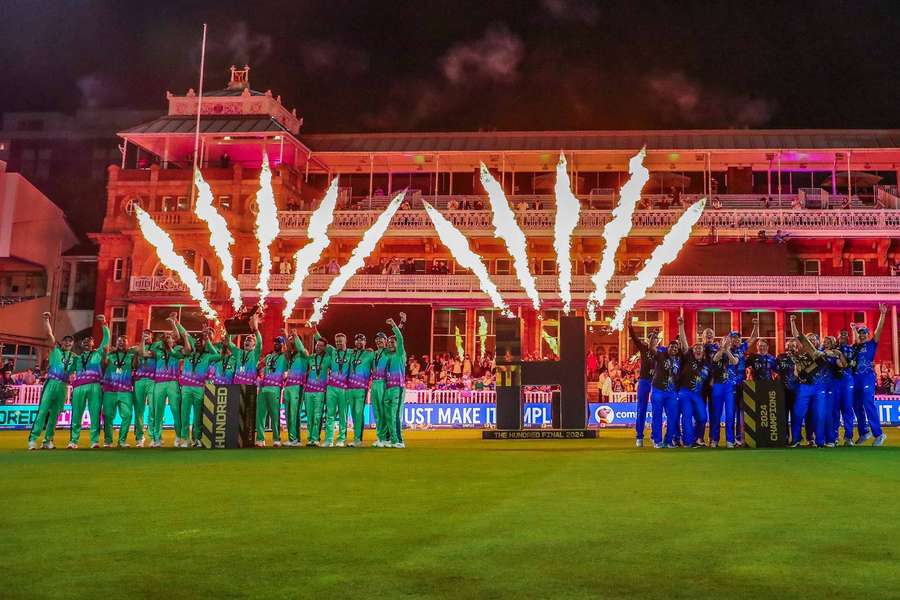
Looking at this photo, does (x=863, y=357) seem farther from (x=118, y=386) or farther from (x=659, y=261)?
(x=659, y=261)

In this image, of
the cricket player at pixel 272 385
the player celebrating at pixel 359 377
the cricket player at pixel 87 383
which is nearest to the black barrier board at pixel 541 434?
the player celebrating at pixel 359 377

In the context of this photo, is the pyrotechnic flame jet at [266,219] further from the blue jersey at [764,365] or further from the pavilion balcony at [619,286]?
the blue jersey at [764,365]

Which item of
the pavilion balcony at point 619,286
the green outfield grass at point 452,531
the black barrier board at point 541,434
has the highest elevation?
the pavilion balcony at point 619,286

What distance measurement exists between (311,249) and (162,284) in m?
6.69

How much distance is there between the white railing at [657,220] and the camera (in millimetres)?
35656

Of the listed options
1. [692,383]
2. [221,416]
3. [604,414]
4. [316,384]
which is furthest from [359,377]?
[604,414]

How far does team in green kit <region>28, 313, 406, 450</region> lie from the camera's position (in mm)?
15172

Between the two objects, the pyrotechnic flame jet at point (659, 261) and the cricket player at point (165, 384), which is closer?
the cricket player at point (165, 384)

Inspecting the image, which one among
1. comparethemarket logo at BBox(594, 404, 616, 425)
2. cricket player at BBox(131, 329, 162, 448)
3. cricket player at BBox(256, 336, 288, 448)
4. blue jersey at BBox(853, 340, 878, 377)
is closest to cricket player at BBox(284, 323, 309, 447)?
cricket player at BBox(256, 336, 288, 448)

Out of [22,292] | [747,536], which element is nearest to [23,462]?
[747,536]

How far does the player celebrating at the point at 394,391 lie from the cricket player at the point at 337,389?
0.76m

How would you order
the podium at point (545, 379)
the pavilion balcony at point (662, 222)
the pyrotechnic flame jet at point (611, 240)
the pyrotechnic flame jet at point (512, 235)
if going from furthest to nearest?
the pyrotechnic flame jet at point (512, 235), the pyrotechnic flame jet at point (611, 240), the pavilion balcony at point (662, 222), the podium at point (545, 379)

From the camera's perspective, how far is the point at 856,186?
1549 inches

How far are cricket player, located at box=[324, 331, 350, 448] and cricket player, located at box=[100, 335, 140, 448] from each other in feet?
11.6
